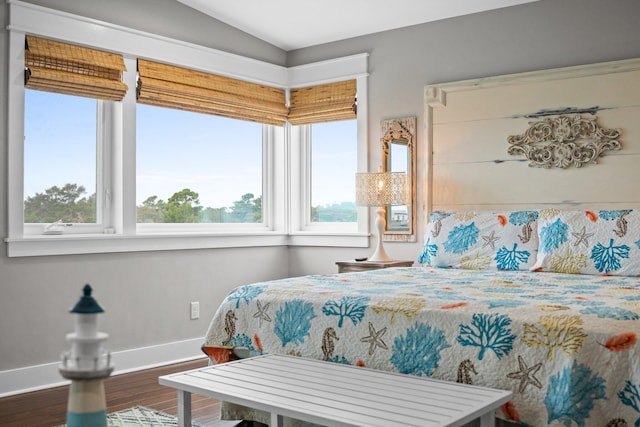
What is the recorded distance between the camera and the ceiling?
4.48 m

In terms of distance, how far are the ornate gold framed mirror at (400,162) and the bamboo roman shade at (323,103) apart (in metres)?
0.34

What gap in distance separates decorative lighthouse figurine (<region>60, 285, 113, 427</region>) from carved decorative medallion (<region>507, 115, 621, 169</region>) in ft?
11.6

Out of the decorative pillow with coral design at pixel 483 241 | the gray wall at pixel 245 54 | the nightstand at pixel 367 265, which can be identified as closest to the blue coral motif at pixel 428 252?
the decorative pillow with coral design at pixel 483 241

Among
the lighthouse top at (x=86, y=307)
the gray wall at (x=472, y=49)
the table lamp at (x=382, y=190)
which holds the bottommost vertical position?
the lighthouse top at (x=86, y=307)

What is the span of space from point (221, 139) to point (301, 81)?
31.4 inches

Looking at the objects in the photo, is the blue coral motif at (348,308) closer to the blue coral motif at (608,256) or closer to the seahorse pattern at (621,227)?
the blue coral motif at (608,256)

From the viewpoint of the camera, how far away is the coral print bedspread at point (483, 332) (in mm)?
1947

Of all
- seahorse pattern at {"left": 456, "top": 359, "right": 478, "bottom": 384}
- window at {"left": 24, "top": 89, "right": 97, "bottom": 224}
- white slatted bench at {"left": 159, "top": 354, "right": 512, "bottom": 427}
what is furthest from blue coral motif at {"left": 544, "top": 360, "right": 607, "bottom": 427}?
window at {"left": 24, "top": 89, "right": 97, "bottom": 224}

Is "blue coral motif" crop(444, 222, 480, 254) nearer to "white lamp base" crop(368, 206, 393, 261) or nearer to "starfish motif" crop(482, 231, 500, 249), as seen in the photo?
"starfish motif" crop(482, 231, 500, 249)

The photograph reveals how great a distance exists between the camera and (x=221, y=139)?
16.7ft

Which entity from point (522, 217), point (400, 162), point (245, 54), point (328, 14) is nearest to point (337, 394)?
point (522, 217)

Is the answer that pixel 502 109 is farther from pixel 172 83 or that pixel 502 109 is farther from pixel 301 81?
pixel 172 83

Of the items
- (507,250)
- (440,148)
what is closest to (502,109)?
(440,148)

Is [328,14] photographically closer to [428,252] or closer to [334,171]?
[334,171]
